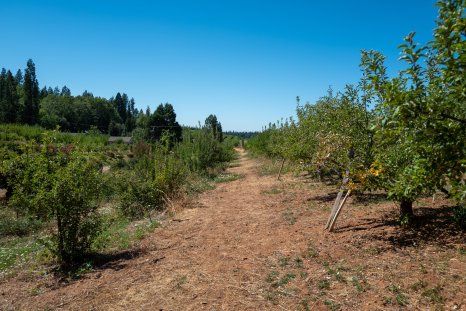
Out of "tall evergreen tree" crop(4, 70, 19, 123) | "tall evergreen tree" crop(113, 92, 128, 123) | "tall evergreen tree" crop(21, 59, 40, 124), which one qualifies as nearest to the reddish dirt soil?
"tall evergreen tree" crop(4, 70, 19, 123)

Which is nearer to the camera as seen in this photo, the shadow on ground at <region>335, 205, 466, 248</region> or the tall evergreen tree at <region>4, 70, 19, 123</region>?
the shadow on ground at <region>335, 205, 466, 248</region>

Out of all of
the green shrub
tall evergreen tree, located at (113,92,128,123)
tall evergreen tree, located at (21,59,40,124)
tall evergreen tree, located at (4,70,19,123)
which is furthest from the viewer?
tall evergreen tree, located at (113,92,128,123)

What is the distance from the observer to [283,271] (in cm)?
515

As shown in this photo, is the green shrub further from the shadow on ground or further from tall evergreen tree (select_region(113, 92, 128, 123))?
tall evergreen tree (select_region(113, 92, 128, 123))

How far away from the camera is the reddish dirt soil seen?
4.21 m

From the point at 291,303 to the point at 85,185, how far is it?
4192mm

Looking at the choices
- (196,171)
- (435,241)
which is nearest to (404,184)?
(435,241)

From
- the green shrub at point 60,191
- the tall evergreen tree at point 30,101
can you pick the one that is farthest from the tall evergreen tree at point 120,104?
the green shrub at point 60,191

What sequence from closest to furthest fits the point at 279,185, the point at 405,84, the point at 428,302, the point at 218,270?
the point at 405,84 < the point at 428,302 < the point at 218,270 < the point at 279,185

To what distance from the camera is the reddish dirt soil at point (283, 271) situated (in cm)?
421

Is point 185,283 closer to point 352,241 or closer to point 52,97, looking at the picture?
point 352,241

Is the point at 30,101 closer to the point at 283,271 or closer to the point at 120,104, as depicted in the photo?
the point at 120,104

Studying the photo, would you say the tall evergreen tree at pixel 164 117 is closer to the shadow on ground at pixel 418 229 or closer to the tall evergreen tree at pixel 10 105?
the tall evergreen tree at pixel 10 105

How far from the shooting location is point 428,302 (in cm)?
382
